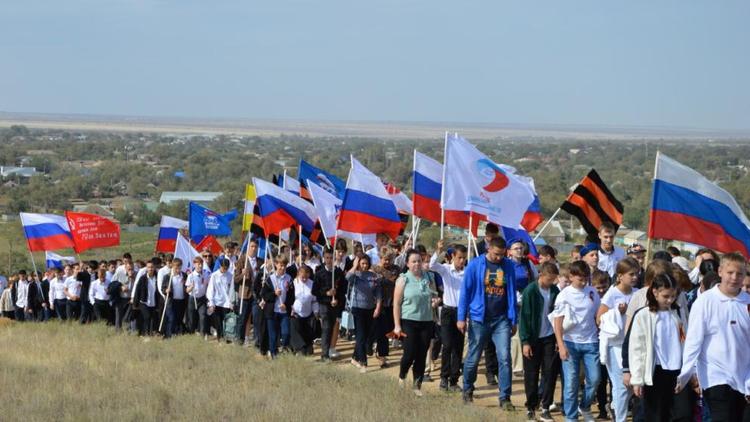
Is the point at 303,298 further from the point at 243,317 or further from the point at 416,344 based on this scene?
the point at 416,344

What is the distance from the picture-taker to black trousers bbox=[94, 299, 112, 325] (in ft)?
63.8

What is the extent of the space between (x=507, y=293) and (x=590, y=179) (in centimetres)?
414

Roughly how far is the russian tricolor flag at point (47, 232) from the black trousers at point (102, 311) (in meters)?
3.23

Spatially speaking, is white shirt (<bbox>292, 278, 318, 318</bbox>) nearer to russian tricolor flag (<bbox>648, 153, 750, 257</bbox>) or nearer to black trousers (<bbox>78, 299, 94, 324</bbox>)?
russian tricolor flag (<bbox>648, 153, 750, 257</bbox>)

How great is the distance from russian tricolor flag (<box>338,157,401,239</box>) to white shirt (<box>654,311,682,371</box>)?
23.4 ft

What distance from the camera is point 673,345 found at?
8.27 m

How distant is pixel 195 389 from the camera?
11.3m

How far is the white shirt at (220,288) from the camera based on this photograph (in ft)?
53.2

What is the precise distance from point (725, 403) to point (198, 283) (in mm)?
10507

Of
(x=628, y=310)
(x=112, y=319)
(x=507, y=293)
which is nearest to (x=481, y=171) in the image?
(x=507, y=293)

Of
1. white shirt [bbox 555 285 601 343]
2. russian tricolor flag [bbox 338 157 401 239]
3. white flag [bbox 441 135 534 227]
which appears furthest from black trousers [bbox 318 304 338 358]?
white shirt [bbox 555 285 601 343]

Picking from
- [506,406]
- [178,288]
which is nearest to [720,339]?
[506,406]

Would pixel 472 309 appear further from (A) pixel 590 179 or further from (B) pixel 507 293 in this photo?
(A) pixel 590 179

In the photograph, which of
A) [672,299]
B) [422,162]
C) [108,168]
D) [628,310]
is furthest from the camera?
[108,168]
